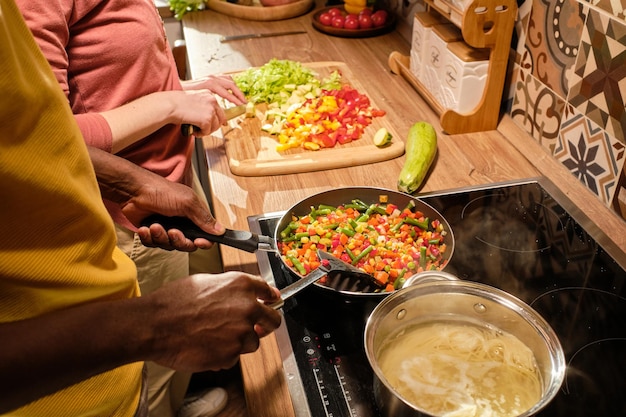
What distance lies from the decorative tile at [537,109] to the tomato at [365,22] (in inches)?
35.8

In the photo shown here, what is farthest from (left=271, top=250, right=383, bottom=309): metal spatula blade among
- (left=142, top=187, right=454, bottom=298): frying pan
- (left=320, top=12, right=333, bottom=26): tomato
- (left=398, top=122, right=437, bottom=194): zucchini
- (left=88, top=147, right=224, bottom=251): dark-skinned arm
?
(left=320, top=12, right=333, bottom=26): tomato

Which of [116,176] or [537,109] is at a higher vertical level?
[116,176]

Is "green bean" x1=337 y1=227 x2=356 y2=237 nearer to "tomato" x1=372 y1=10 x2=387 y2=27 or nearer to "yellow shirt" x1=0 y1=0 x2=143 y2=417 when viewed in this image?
"yellow shirt" x1=0 y1=0 x2=143 y2=417

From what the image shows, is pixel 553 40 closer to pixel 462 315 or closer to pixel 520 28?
pixel 520 28

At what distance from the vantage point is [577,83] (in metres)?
1.37

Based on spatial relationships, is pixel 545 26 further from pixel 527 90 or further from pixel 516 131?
pixel 516 131

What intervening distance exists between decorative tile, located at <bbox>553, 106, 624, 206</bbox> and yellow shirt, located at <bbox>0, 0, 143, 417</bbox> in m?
1.07

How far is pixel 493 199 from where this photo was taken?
138 centimetres

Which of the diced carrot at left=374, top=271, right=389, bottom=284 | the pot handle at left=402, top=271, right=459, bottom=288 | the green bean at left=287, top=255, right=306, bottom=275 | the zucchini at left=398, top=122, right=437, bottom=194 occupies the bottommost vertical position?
the zucchini at left=398, top=122, right=437, bottom=194

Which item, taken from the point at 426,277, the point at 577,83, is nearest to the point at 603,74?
the point at 577,83

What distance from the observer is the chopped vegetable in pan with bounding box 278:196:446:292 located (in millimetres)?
1142

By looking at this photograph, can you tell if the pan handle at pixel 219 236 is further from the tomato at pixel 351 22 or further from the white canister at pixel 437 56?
the tomato at pixel 351 22

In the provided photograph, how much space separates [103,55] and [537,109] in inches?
42.9

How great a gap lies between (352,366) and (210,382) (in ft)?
4.37
